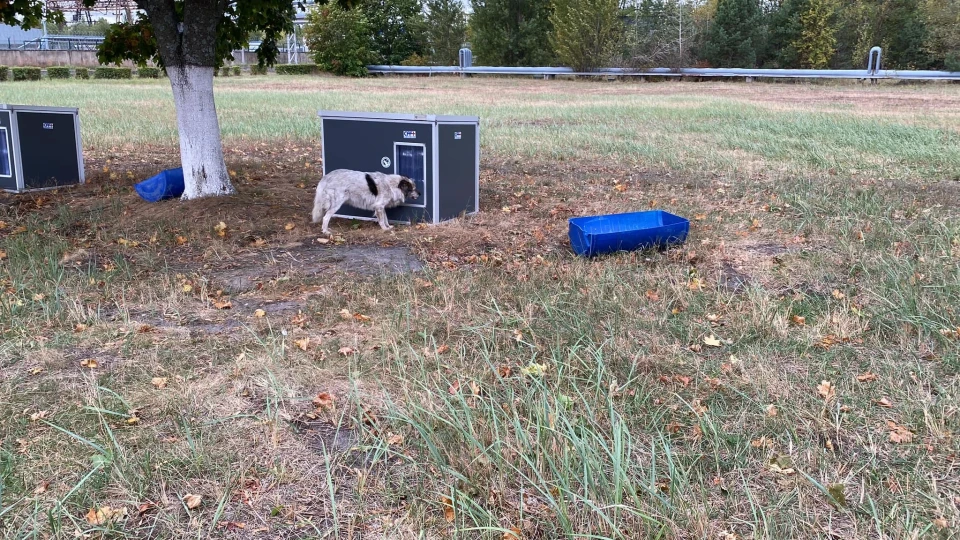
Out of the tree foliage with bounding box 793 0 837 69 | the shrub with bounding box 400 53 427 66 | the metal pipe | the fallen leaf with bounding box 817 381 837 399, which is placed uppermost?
the tree foliage with bounding box 793 0 837 69

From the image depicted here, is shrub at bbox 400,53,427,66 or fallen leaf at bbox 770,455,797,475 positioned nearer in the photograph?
fallen leaf at bbox 770,455,797,475

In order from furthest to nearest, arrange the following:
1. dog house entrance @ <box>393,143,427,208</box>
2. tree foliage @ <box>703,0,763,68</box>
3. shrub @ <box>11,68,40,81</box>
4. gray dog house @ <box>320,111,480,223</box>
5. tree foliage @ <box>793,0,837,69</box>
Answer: tree foliage @ <box>703,0,763,68</box> < tree foliage @ <box>793,0,837,69</box> < shrub @ <box>11,68,40,81</box> < dog house entrance @ <box>393,143,427,208</box> < gray dog house @ <box>320,111,480,223</box>

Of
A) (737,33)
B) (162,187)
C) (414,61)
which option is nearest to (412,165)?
(162,187)

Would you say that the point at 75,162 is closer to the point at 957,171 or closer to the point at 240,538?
the point at 240,538

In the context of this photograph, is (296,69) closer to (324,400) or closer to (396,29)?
(396,29)

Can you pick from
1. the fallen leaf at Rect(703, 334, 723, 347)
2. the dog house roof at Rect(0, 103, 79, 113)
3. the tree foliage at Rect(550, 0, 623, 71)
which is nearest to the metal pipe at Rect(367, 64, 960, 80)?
the tree foliage at Rect(550, 0, 623, 71)

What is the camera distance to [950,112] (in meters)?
22.3

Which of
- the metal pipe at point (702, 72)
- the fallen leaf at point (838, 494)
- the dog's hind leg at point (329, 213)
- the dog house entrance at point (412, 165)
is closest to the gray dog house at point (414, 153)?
the dog house entrance at point (412, 165)

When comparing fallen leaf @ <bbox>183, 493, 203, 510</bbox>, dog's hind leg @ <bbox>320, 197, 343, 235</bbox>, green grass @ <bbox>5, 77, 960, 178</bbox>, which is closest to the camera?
fallen leaf @ <bbox>183, 493, 203, 510</bbox>

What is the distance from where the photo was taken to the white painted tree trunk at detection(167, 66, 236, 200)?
8758 millimetres

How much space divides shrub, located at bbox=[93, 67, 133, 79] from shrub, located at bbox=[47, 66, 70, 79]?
1.38 m

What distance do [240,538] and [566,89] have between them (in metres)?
36.5

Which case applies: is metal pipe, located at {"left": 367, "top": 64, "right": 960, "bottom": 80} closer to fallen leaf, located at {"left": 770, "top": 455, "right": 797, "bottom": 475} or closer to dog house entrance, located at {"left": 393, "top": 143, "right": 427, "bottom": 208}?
dog house entrance, located at {"left": 393, "top": 143, "right": 427, "bottom": 208}

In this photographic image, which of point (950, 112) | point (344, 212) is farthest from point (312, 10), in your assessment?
point (344, 212)
